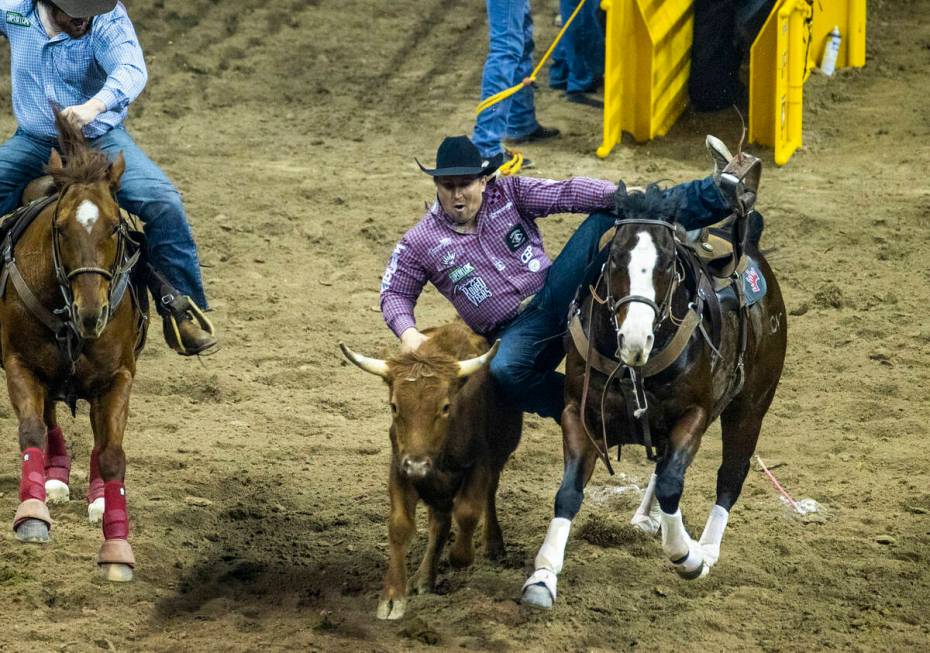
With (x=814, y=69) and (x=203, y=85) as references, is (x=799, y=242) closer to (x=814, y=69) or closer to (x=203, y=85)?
(x=814, y=69)

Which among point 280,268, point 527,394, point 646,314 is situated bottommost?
point 280,268

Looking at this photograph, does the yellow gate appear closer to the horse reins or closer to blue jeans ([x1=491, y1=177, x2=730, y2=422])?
blue jeans ([x1=491, y1=177, x2=730, y2=422])

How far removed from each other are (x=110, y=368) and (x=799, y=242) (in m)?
5.82

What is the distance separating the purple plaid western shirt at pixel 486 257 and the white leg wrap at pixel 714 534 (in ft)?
4.51

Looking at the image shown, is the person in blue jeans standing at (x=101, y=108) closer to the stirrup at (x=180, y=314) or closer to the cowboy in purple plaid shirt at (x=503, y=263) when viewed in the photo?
the stirrup at (x=180, y=314)

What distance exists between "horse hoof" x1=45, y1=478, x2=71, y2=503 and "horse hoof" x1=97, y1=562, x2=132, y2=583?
53.3 inches

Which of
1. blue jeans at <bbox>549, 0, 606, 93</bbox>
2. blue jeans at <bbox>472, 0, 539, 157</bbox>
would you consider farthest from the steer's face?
blue jeans at <bbox>549, 0, 606, 93</bbox>

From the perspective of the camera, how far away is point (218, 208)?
436 inches

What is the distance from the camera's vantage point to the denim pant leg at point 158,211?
670 centimetres

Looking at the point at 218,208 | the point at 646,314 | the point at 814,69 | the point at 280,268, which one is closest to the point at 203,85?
the point at 218,208

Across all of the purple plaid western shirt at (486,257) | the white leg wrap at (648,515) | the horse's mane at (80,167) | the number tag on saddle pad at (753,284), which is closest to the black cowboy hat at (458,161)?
the purple plaid western shirt at (486,257)

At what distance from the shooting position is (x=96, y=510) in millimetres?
6816

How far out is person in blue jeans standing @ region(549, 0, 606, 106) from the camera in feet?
41.9

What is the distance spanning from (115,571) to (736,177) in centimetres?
306
